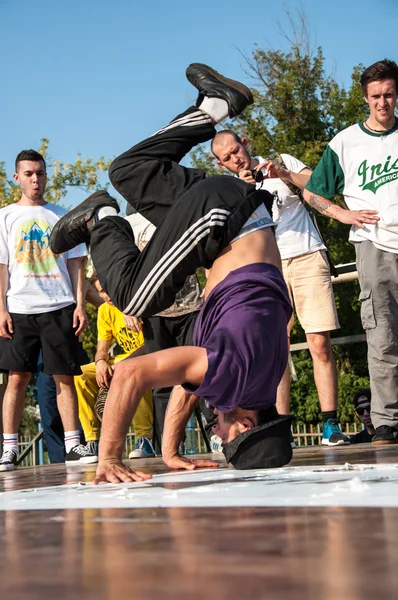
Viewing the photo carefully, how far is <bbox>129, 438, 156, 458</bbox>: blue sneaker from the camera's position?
23.7 ft

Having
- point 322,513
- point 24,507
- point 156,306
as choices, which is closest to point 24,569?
point 322,513

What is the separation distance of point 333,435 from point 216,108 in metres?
2.75

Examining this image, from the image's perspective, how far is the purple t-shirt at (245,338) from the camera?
3.44 m

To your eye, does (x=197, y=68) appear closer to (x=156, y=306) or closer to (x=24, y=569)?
(x=156, y=306)

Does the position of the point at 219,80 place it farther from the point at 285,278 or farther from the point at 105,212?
the point at 285,278

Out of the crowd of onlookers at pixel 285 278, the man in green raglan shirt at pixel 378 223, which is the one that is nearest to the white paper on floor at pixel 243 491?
the crowd of onlookers at pixel 285 278

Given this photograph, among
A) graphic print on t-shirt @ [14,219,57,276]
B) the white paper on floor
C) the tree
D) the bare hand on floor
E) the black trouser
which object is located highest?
the tree

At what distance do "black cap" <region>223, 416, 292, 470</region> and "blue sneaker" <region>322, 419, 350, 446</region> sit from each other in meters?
2.70

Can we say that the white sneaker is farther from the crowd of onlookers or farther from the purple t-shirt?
the purple t-shirt

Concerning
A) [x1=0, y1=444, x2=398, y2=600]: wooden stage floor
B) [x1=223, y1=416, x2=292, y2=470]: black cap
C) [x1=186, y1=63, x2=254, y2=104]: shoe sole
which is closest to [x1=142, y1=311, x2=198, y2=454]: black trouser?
[x1=186, y1=63, x2=254, y2=104]: shoe sole

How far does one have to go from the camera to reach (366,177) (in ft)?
19.8

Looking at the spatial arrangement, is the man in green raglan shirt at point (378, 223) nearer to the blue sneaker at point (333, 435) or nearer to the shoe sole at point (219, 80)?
the blue sneaker at point (333, 435)

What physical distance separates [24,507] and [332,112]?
26.7 m

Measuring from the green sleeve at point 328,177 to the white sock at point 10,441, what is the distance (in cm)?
298
